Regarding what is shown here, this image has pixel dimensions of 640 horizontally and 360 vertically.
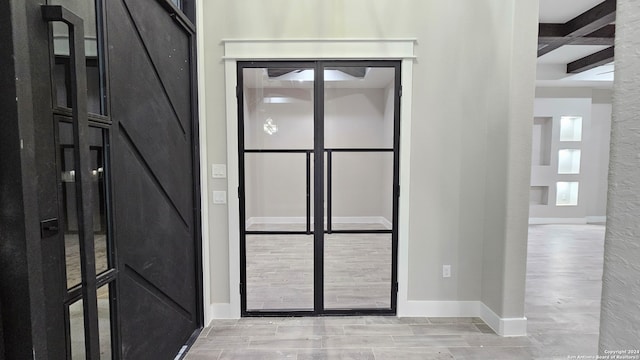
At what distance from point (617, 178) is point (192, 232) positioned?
2.60m

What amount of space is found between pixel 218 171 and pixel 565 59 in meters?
6.75

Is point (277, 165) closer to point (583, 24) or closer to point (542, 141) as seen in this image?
point (583, 24)

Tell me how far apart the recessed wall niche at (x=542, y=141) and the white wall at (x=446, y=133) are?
5.53 meters

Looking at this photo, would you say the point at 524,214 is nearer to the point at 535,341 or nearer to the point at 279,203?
the point at 535,341

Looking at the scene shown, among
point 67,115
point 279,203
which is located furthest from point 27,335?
point 279,203

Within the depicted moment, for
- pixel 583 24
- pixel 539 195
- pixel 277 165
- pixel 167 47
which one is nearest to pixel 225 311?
pixel 277 165

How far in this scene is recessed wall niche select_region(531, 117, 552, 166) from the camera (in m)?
7.05

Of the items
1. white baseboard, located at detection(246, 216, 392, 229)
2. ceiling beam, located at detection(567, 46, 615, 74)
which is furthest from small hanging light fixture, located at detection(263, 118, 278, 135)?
ceiling beam, located at detection(567, 46, 615, 74)

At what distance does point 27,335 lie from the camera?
1.00 meters

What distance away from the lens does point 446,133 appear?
2824mm

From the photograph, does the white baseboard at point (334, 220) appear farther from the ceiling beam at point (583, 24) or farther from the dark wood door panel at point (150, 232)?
the ceiling beam at point (583, 24)

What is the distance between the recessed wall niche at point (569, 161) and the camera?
7043 mm

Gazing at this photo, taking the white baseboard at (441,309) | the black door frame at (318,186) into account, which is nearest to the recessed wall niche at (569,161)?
the white baseboard at (441,309)

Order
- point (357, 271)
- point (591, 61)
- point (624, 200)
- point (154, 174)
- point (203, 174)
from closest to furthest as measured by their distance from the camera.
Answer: point (624, 200), point (154, 174), point (203, 174), point (357, 271), point (591, 61)
